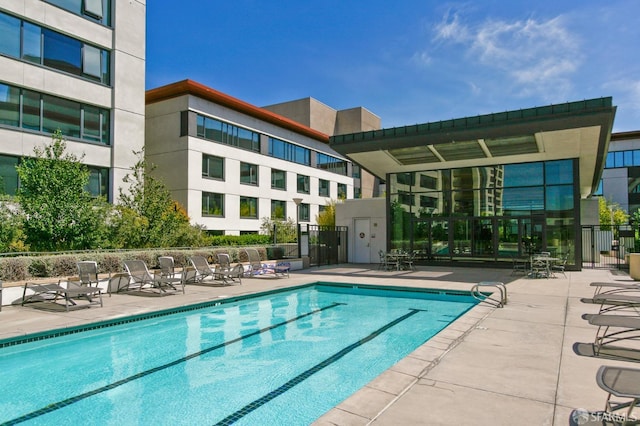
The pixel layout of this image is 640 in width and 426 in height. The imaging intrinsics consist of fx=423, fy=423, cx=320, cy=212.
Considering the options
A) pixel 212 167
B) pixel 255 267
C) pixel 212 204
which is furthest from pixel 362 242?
pixel 212 167

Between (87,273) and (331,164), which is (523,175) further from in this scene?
(331,164)

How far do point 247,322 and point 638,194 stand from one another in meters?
52.3

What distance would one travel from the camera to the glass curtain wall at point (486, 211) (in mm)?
16859

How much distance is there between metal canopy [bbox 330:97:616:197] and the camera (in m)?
12.4

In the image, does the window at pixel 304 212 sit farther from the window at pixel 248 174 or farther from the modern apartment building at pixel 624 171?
the modern apartment building at pixel 624 171

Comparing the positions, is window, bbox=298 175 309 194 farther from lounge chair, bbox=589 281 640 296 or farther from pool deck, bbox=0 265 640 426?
lounge chair, bbox=589 281 640 296

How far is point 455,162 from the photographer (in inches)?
720

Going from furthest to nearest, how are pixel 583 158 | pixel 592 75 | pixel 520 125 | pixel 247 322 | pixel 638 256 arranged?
1. pixel 583 158
2. pixel 592 75
3. pixel 638 256
4. pixel 520 125
5. pixel 247 322

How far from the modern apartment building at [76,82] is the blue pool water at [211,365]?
37.6 feet

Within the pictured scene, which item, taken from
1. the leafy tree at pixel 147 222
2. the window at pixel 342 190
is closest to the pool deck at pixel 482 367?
the leafy tree at pixel 147 222

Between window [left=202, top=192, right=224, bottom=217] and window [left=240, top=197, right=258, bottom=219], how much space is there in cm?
193

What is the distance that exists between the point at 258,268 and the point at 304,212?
20.1m

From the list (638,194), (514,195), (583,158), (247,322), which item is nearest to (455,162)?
(514,195)

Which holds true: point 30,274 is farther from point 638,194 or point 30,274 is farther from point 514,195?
point 638,194
